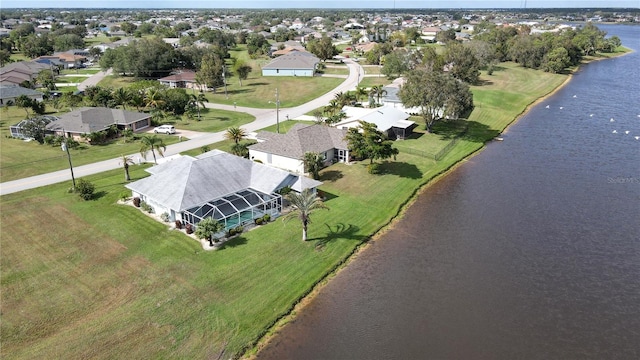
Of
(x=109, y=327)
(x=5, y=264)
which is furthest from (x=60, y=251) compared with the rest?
(x=109, y=327)

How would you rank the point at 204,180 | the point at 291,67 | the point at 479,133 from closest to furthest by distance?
the point at 204,180, the point at 479,133, the point at 291,67

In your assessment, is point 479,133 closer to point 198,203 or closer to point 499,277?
point 499,277

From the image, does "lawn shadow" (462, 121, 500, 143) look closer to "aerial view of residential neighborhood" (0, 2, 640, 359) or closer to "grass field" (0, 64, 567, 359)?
"aerial view of residential neighborhood" (0, 2, 640, 359)

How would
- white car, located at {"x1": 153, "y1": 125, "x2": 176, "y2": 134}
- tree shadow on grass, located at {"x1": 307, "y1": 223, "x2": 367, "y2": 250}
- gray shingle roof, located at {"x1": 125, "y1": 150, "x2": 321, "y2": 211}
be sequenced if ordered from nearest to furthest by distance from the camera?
1. tree shadow on grass, located at {"x1": 307, "y1": 223, "x2": 367, "y2": 250}
2. gray shingle roof, located at {"x1": 125, "y1": 150, "x2": 321, "y2": 211}
3. white car, located at {"x1": 153, "y1": 125, "x2": 176, "y2": 134}

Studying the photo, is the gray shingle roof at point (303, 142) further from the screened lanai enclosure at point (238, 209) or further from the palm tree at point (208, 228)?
the palm tree at point (208, 228)

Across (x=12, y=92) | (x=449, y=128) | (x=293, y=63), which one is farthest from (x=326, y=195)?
(x=293, y=63)

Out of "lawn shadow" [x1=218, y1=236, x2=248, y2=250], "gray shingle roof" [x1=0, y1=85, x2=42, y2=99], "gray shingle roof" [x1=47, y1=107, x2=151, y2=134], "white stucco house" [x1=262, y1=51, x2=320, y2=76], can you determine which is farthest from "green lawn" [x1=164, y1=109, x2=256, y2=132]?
"white stucco house" [x1=262, y1=51, x2=320, y2=76]
